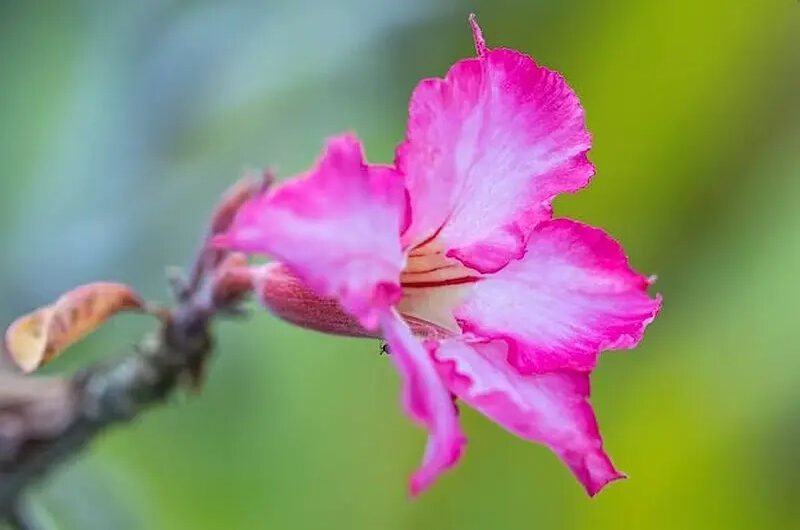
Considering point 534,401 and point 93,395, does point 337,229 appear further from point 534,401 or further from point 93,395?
point 93,395

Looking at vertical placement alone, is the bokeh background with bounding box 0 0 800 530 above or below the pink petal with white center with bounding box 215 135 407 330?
below

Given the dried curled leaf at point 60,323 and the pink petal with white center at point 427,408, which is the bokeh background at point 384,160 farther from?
the pink petal with white center at point 427,408

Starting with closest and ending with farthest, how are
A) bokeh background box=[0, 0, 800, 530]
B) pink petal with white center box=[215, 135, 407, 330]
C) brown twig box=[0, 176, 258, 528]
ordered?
pink petal with white center box=[215, 135, 407, 330], brown twig box=[0, 176, 258, 528], bokeh background box=[0, 0, 800, 530]

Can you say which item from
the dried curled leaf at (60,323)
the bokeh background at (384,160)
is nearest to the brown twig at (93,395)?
the dried curled leaf at (60,323)

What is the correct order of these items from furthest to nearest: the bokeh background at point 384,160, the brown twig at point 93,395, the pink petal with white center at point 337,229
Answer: the bokeh background at point 384,160 < the brown twig at point 93,395 < the pink petal with white center at point 337,229

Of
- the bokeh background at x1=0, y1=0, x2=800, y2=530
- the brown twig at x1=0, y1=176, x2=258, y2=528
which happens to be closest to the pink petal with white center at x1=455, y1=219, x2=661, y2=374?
the brown twig at x1=0, y1=176, x2=258, y2=528

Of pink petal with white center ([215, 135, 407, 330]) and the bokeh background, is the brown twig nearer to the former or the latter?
pink petal with white center ([215, 135, 407, 330])
